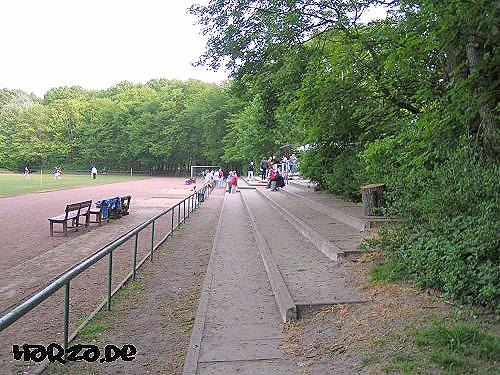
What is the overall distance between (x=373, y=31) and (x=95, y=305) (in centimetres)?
884

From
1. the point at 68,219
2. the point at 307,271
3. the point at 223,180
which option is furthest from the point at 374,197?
the point at 223,180

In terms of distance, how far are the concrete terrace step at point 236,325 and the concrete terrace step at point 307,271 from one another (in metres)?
0.37

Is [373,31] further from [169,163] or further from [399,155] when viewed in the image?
[169,163]

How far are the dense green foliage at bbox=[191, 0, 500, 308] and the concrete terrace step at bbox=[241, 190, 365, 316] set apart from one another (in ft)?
2.57

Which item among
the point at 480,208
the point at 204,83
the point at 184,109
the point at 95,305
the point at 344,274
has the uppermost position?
the point at 204,83

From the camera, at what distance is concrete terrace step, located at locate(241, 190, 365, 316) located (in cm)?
580

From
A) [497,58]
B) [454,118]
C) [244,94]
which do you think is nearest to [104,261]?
[454,118]

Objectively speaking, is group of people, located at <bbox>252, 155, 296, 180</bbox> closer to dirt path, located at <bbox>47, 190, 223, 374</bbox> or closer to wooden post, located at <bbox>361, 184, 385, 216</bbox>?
wooden post, located at <bbox>361, 184, 385, 216</bbox>

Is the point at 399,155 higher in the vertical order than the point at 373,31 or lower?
lower

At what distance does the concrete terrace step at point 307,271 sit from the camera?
228 inches

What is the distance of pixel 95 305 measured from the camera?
6773 millimetres

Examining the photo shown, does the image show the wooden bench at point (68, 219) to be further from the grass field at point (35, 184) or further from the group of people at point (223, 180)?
the group of people at point (223, 180)

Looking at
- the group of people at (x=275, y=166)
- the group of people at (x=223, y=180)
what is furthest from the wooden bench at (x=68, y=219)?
the group of people at (x=275, y=166)

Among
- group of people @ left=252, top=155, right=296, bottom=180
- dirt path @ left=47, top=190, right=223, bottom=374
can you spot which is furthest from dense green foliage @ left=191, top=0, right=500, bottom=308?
group of people @ left=252, top=155, right=296, bottom=180
